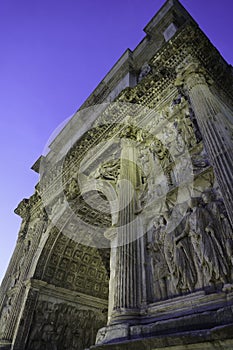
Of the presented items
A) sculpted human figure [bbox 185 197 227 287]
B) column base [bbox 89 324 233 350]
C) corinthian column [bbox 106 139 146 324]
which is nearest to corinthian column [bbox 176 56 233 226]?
sculpted human figure [bbox 185 197 227 287]

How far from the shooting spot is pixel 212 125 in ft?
13.9

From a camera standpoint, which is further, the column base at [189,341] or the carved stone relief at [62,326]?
the carved stone relief at [62,326]

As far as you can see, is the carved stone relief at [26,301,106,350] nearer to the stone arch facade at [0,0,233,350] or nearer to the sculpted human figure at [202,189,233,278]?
the stone arch facade at [0,0,233,350]

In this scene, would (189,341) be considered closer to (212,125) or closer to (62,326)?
(212,125)

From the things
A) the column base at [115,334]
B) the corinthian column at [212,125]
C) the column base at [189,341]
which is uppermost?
the corinthian column at [212,125]

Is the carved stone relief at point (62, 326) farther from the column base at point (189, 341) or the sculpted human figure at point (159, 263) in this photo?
the column base at point (189, 341)

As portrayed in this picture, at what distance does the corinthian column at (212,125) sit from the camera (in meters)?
3.47

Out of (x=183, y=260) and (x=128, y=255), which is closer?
(x=183, y=260)

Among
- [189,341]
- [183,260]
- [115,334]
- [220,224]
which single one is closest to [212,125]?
[220,224]

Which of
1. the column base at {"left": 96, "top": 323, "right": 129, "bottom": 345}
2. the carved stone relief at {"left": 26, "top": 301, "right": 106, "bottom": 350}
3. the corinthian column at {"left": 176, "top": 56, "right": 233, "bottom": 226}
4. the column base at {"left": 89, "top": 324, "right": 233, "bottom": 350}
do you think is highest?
the corinthian column at {"left": 176, "top": 56, "right": 233, "bottom": 226}

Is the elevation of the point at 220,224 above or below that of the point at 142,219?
below

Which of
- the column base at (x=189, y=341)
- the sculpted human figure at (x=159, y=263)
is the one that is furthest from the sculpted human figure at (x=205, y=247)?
the column base at (x=189, y=341)

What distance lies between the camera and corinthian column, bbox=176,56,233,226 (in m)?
3.47

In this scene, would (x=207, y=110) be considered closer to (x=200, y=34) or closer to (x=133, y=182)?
Result: (x=133, y=182)
